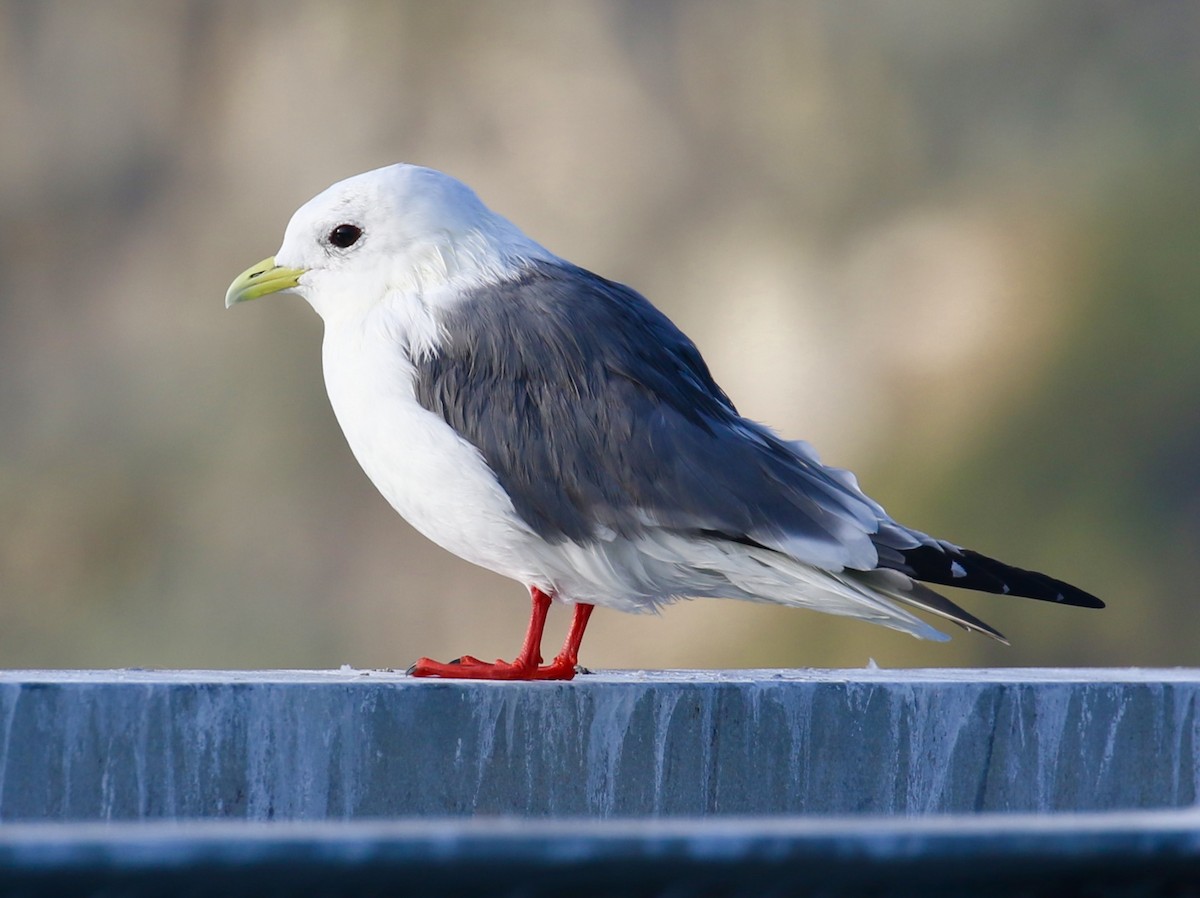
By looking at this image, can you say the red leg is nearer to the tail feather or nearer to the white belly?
the white belly

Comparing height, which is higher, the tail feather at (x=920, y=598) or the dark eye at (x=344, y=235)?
the dark eye at (x=344, y=235)

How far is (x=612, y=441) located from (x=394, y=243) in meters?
0.53

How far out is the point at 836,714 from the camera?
191 cm

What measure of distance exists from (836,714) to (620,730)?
28 centimetres

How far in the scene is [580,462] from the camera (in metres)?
2.09

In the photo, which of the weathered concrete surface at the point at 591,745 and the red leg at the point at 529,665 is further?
the red leg at the point at 529,665

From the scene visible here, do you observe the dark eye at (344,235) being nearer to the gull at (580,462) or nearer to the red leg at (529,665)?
the gull at (580,462)

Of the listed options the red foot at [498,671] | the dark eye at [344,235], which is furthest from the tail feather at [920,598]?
the dark eye at [344,235]

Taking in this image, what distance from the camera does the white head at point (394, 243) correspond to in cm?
233

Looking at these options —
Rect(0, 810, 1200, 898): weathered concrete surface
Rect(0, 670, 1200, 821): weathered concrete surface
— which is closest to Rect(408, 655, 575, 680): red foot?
Rect(0, 670, 1200, 821): weathered concrete surface

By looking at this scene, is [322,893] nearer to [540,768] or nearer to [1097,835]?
[1097,835]

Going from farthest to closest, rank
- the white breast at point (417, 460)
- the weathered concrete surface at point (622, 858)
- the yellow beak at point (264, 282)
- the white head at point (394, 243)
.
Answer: the yellow beak at point (264, 282)
the white head at point (394, 243)
the white breast at point (417, 460)
the weathered concrete surface at point (622, 858)

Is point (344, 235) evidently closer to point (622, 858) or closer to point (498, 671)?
point (498, 671)

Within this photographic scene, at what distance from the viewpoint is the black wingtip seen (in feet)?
6.51
